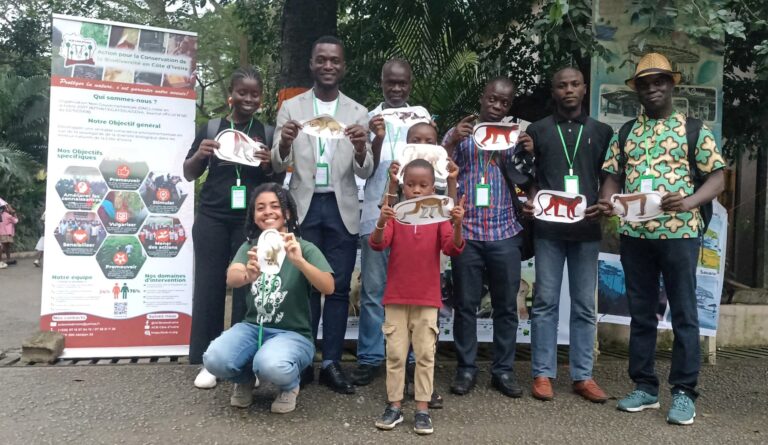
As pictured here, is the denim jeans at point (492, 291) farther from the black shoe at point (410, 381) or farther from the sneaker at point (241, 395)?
the sneaker at point (241, 395)

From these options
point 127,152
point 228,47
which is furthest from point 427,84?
point 228,47

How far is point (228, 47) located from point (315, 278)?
618 inches

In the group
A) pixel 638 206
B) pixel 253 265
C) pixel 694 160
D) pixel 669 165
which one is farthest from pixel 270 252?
pixel 694 160

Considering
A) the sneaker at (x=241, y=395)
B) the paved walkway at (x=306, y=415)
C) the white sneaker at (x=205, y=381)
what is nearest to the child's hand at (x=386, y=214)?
the paved walkway at (x=306, y=415)

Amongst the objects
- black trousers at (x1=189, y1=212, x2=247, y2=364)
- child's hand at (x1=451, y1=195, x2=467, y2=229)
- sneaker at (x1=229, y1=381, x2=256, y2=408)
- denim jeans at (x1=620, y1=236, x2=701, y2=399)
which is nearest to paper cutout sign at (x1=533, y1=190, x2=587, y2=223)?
denim jeans at (x1=620, y1=236, x2=701, y2=399)

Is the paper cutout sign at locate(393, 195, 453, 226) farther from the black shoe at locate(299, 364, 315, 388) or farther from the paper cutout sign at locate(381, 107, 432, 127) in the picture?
the black shoe at locate(299, 364, 315, 388)

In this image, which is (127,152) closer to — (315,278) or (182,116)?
(182,116)

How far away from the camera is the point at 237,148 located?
434 cm

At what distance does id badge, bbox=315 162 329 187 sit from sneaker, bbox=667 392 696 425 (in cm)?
246

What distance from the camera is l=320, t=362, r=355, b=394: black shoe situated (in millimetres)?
4312

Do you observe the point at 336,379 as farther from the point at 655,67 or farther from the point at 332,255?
the point at 655,67

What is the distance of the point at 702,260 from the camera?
5688mm

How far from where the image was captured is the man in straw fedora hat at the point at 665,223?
395cm

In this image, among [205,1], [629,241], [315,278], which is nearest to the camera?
[315,278]
